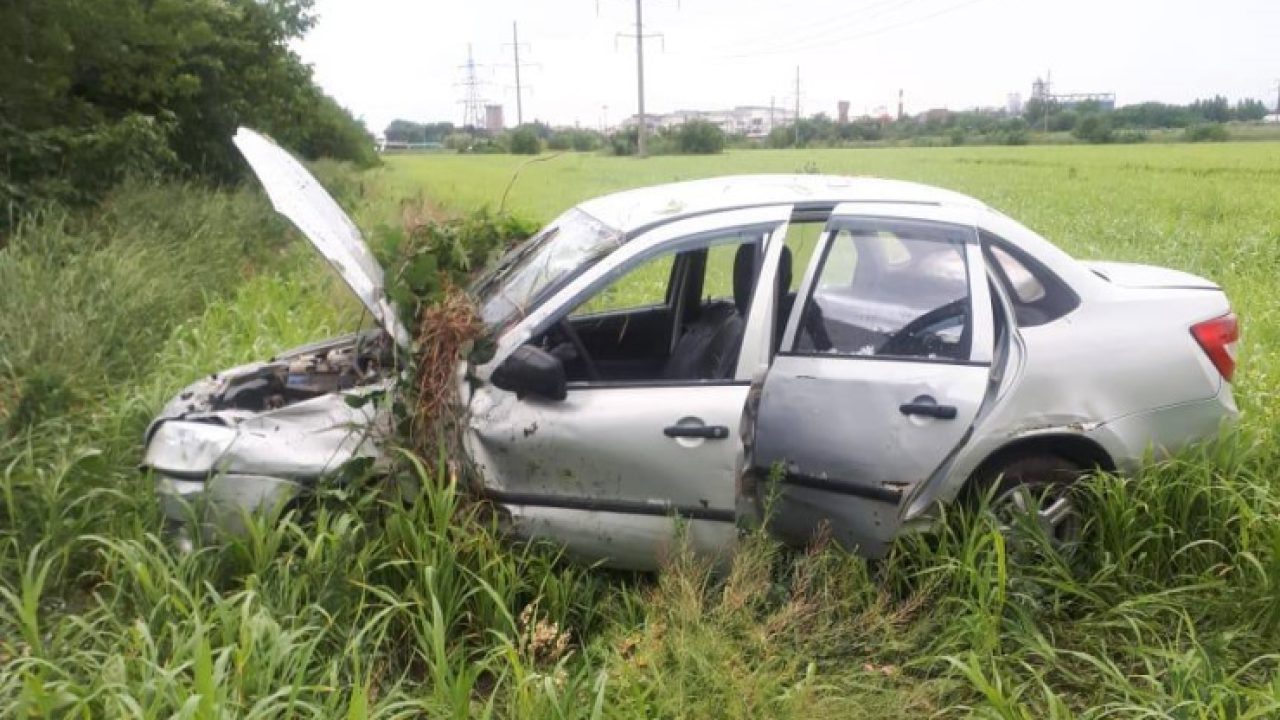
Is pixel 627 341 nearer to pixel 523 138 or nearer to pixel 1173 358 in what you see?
pixel 1173 358

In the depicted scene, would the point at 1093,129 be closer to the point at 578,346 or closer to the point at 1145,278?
the point at 1145,278

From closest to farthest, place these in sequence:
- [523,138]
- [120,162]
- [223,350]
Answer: [223,350], [120,162], [523,138]

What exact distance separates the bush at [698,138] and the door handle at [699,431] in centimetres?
4263

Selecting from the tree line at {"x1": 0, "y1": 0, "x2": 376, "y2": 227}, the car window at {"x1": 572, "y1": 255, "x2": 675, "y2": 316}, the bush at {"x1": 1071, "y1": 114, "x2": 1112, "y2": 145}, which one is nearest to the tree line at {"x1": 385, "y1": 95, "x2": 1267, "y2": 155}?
the bush at {"x1": 1071, "y1": 114, "x2": 1112, "y2": 145}

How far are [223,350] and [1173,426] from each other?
521 cm

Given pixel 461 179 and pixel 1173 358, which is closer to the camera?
pixel 1173 358

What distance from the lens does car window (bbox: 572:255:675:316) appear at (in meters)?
4.28

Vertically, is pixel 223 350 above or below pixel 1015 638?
above

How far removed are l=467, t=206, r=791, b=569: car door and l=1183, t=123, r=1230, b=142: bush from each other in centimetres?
4868

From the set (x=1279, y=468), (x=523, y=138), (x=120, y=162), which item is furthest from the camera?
(x=523, y=138)

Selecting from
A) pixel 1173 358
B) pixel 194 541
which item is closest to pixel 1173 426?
pixel 1173 358

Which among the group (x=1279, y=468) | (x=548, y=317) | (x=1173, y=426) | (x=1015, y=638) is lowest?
(x=1015, y=638)

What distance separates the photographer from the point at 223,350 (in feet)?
20.1

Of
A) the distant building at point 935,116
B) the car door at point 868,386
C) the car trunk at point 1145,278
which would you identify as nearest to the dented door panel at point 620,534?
the car door at point 868,386
